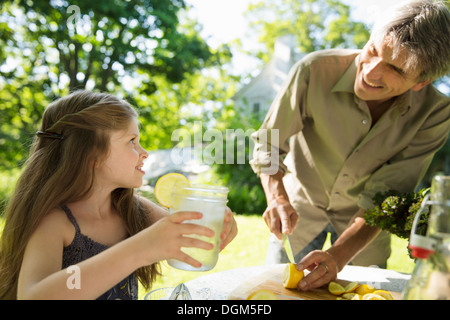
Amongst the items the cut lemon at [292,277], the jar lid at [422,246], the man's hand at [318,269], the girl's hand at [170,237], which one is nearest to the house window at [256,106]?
the man's hand at [318,269]

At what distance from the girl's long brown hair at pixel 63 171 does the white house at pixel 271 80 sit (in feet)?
35.6

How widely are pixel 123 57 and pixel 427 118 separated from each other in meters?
10.8

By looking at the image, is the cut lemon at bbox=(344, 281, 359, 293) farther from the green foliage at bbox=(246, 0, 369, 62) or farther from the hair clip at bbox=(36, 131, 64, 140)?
the green foliage at bbox=(246, 0, 369, 62)

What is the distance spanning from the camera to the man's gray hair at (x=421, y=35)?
6.05 ft

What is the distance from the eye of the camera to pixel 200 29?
17.8m

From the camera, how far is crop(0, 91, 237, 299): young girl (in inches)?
53.5

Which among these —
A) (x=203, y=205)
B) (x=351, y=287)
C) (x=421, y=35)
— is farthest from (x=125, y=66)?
(x=203, y=205)

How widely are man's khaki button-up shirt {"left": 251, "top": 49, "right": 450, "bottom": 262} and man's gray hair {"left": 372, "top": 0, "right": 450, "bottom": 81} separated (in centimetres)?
35

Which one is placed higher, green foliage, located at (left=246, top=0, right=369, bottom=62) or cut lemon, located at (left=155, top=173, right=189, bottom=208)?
green foliage, located at (left=246, top=0, right=369, bottom=62)

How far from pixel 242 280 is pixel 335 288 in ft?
1.26

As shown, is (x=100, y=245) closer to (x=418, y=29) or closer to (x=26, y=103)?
(x=418, y=29)

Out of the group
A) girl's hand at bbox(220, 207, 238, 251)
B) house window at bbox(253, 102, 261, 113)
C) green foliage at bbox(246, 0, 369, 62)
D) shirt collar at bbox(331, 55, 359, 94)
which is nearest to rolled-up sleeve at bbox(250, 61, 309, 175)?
shirt collar at bbox(331, 55, 359, 94)

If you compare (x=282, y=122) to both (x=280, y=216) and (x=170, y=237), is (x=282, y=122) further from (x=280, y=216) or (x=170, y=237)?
(x=170, y=237)
